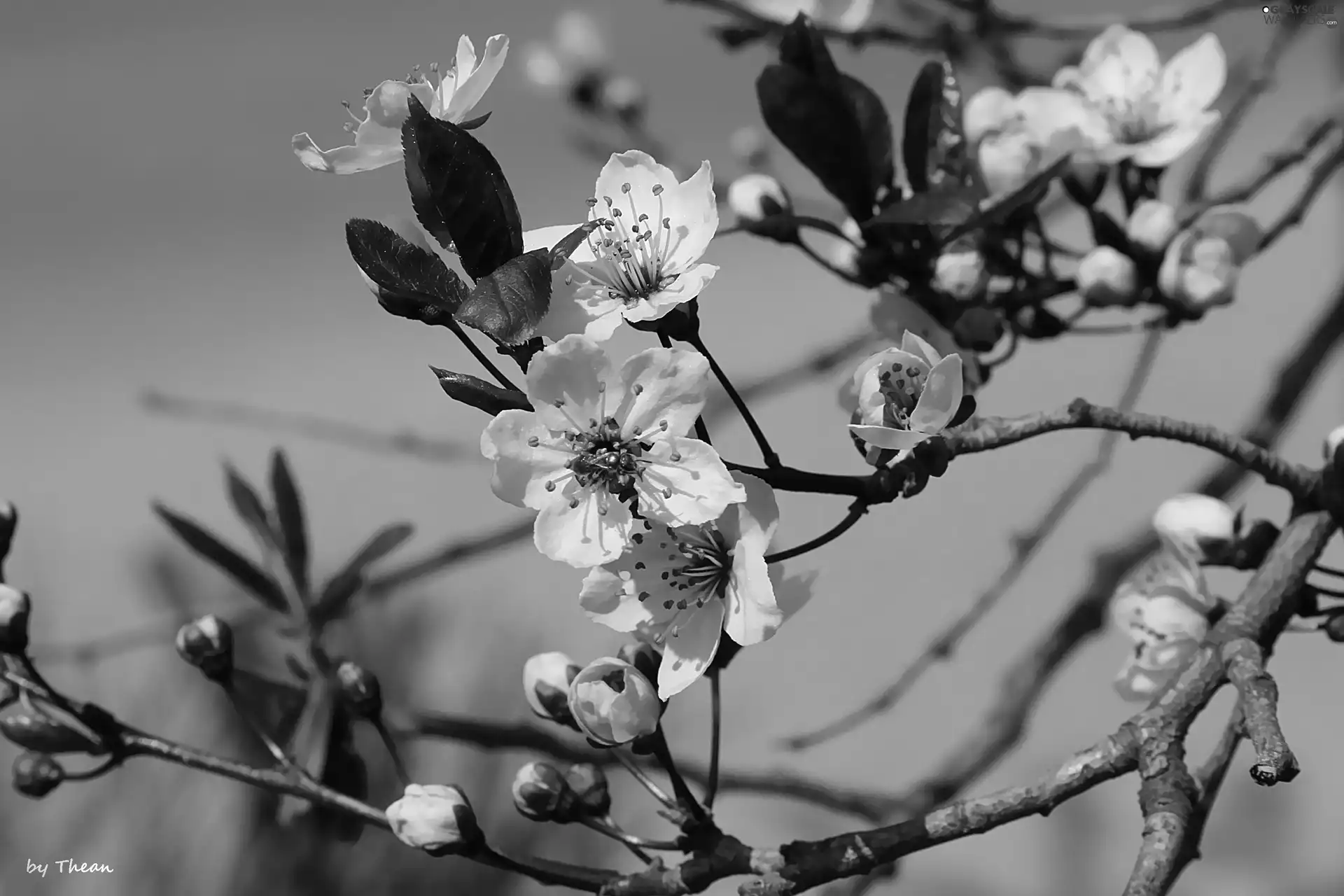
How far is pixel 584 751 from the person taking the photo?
0.66 metres

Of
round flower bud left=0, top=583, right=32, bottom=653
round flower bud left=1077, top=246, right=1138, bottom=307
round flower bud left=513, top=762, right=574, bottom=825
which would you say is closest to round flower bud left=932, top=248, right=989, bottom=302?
round flower bud left=1077, top=246, right=1138, bottom=307

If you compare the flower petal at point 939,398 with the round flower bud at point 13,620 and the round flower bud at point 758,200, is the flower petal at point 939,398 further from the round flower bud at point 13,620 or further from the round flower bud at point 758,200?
the round flower bud at point 13,620

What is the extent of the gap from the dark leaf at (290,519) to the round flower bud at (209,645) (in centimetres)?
22

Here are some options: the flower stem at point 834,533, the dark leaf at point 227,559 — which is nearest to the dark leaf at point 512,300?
the flower stem at point 834,533

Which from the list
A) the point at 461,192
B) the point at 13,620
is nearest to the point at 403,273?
the point at 461,192

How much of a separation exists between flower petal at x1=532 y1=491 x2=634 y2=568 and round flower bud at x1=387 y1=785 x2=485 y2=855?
12 centimetres

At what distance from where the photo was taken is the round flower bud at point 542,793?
0.42m

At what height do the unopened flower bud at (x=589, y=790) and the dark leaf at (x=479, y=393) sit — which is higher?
the dark leaf at (x=479, y=393)

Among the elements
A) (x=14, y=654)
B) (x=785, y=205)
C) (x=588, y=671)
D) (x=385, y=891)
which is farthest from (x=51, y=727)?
(x=385, y=891)

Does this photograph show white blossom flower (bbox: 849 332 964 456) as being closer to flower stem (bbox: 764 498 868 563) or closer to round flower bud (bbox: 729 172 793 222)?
flower stem (bbox: 764 498 868 563)

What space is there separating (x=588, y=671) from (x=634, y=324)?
113mm

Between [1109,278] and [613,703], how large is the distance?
33cm

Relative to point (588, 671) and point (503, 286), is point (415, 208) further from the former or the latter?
point (588, 671)

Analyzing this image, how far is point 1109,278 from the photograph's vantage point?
0.54m
